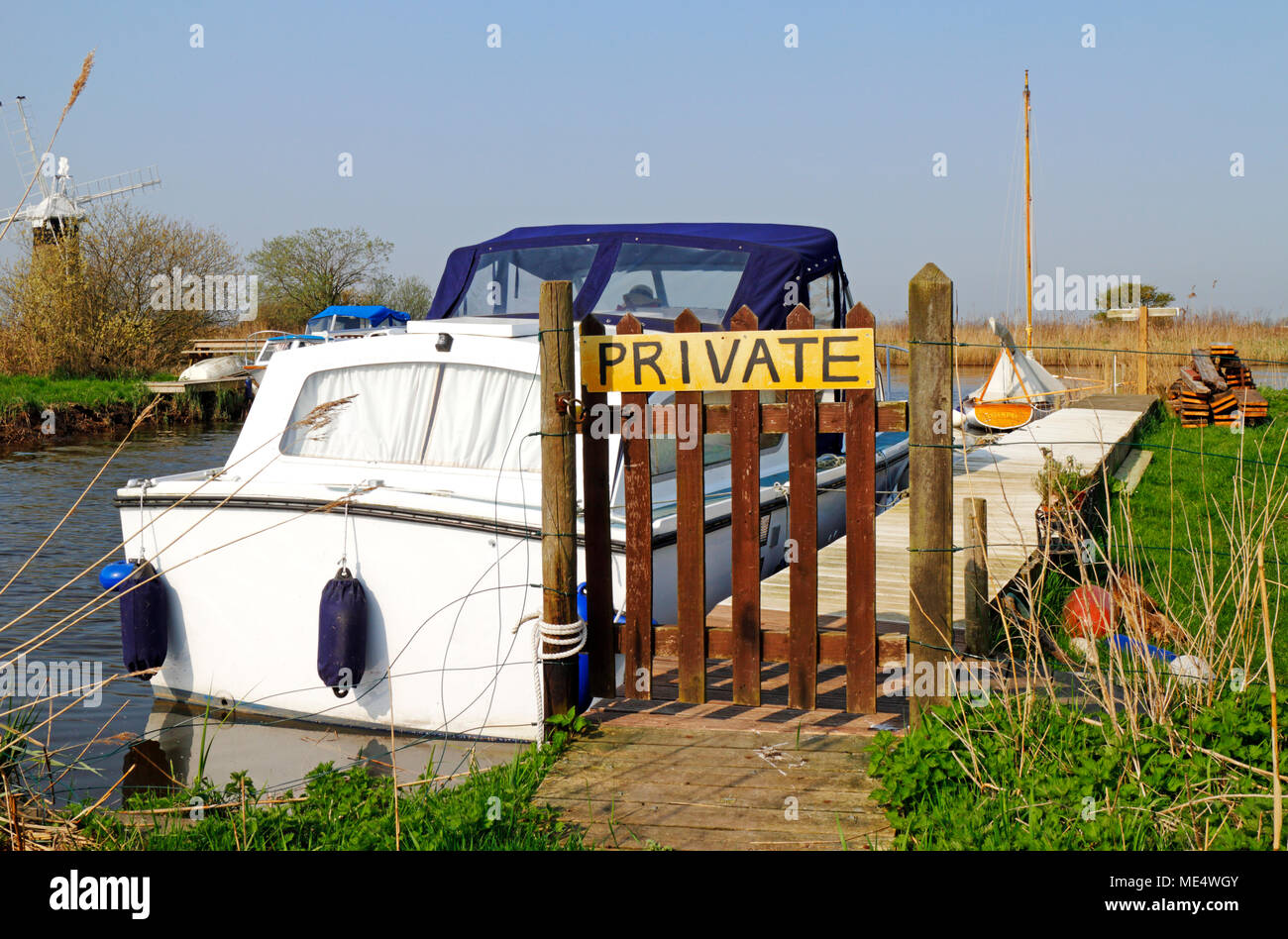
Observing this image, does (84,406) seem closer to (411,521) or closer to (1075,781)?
(411,521)

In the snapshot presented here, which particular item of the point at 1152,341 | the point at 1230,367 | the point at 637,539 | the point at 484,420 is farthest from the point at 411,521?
the point at 1152,341

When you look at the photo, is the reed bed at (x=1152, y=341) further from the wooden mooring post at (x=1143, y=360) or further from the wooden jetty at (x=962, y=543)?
the wooden jetty at (x=962, y=543)

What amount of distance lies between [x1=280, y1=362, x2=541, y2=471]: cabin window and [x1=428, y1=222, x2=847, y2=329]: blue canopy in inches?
52.7

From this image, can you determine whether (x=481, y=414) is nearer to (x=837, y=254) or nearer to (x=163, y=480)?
(x=163, y=480)

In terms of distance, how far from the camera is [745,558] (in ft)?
14.3

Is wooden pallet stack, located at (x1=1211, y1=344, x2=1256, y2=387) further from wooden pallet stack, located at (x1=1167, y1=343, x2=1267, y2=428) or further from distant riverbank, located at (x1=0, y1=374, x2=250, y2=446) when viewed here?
distant riverbank, located at (x1=0, y1=374, x2=250, y2=446)

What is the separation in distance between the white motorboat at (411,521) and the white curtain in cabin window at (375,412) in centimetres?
1

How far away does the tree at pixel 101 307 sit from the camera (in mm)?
30688

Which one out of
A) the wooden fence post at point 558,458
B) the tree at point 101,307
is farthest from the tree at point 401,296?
the wooden fence post at point 558,458

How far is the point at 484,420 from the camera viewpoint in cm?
689

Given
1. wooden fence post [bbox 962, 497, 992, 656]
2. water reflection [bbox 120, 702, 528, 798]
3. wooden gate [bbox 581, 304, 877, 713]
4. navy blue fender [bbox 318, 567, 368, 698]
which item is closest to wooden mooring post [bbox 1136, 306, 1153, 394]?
wooden fence post [bbox 962, 497, 992, 656]

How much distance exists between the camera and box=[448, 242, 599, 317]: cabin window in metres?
8.38

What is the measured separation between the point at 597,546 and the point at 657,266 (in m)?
4.19
